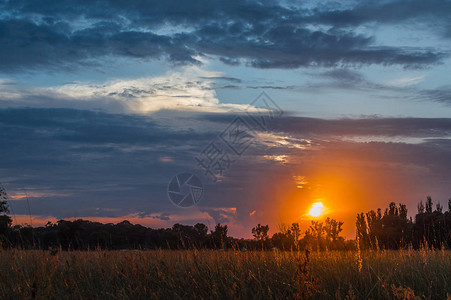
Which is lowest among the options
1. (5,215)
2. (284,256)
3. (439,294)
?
(439,294)

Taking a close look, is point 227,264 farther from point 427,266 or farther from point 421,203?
point 421,203

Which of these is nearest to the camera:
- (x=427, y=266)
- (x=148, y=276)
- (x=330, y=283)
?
(x=330, y=283)

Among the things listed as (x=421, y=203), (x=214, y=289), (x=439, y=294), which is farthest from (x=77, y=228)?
(x=421, y=203)

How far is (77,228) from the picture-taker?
84.5 ft

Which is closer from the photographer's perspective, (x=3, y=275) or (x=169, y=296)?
(x=169, y=296)

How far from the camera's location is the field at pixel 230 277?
8117mm

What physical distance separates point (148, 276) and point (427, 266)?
610 centimetres

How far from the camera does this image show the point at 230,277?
908 centimetres

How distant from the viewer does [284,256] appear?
10609mm

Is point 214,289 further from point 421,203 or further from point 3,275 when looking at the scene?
point 421,203

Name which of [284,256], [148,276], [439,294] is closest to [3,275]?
[148,276]

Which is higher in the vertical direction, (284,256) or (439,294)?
(284,256)

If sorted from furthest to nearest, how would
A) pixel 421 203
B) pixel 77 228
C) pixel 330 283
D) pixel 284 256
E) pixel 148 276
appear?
1. pixel 421 203
2. pixel 77 228
3. pixel 284 256
4. pixel 148 276
5. pixel 330 283

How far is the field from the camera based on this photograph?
8.12 m
